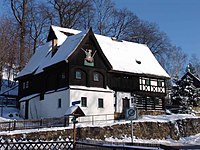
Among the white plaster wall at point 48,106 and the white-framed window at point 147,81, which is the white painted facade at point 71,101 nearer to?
the white plaster wall at point 48,106

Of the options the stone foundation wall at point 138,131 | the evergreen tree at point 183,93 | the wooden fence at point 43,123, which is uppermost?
the evergreen tree at point 183,93

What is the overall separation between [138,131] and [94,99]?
5.52m

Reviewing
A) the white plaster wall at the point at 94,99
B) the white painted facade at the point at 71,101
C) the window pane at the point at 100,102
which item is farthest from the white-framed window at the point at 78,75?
the window pane at the point at 100,102

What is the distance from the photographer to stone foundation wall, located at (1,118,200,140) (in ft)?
80.1

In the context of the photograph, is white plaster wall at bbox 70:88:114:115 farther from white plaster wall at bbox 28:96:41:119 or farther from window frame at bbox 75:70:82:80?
white plaster wall at bbox 28:96:41:119

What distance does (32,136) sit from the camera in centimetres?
2372

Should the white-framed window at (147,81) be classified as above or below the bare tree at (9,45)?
below

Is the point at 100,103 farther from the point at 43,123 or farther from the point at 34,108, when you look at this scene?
the point at 34,108

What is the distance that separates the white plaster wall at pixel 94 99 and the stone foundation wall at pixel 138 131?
157 inches

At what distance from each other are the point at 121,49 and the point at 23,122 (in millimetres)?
18677

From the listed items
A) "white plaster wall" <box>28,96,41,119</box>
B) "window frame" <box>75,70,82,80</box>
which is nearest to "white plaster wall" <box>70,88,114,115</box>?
"window frame" <box>75,70,82,80</box>

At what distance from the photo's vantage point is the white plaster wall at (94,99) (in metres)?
30.8

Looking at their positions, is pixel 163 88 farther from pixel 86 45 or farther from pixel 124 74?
pixel 86 45

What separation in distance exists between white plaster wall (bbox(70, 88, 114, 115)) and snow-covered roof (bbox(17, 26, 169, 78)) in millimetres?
3750
